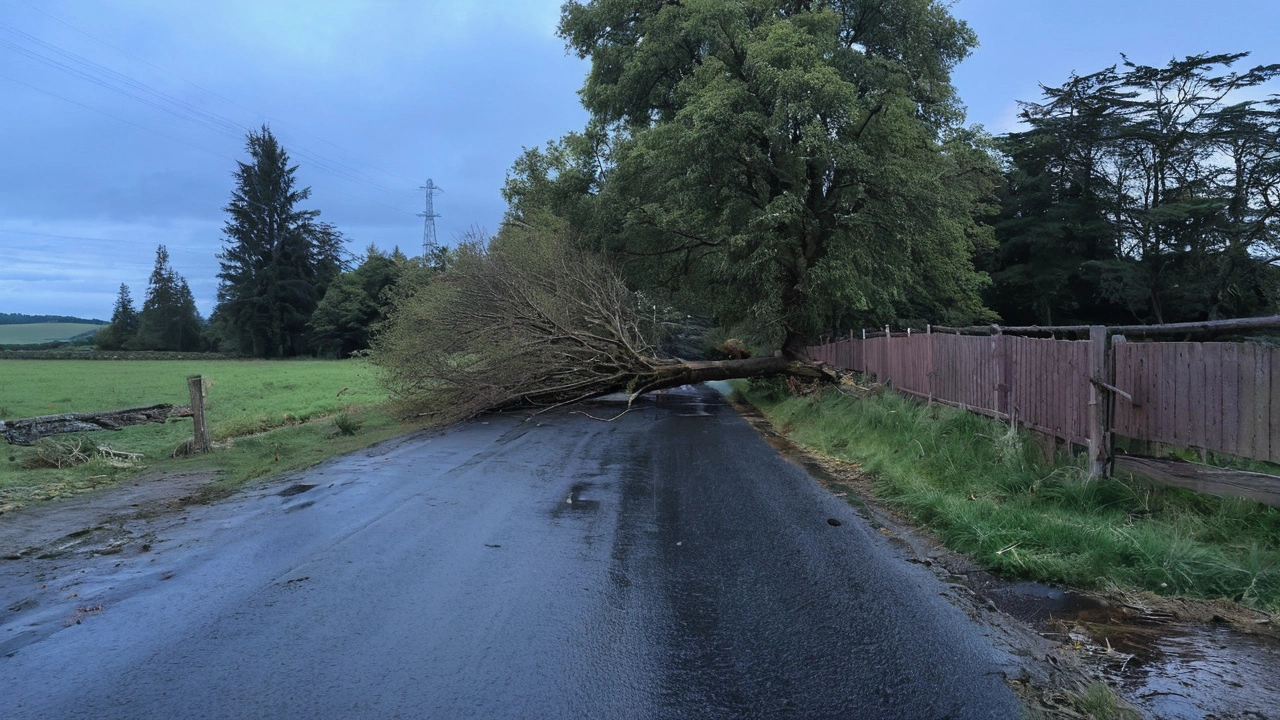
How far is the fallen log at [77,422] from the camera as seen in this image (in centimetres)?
1136

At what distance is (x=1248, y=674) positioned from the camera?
3646 millimetres

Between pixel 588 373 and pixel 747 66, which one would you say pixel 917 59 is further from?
pixel 588 373

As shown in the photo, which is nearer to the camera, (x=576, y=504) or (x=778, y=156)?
(x=576, y=504)

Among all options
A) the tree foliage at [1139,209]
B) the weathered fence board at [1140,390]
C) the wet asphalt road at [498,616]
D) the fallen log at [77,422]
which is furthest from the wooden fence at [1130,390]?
the tree foliage at [1139,209]

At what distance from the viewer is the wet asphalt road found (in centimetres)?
345

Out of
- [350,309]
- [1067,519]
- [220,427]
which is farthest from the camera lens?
[350,309]

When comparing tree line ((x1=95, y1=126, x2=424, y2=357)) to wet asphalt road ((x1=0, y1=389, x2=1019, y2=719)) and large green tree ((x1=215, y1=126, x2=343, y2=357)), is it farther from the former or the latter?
wet asphalt road ((x1=0, y1=389, x2=1019, y2=719))

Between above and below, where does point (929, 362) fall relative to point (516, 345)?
below

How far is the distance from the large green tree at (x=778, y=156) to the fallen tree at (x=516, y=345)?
8.29ft

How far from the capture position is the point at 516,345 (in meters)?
16.6

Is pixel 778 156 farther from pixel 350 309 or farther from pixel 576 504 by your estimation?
pixel 350 309

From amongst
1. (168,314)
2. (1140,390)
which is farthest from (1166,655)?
(168,314)

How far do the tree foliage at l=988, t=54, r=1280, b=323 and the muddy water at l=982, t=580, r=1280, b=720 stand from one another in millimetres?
32842

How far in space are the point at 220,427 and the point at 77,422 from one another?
118 inches
